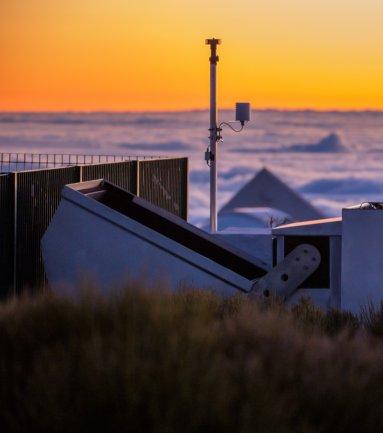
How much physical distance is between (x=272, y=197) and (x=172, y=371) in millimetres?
30718

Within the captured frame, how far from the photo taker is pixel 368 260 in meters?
16.2

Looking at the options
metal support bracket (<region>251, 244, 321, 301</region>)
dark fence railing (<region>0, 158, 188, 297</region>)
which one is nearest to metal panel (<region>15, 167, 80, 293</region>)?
dark fence railing (<region>0, 158, 188, 297</region>)

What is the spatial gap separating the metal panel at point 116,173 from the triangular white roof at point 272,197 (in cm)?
1329

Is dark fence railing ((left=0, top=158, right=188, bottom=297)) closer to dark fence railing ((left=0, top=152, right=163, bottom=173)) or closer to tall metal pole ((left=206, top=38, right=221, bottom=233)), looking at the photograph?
dark fence railing ((left=0, top=152, right=163, bottom=173))

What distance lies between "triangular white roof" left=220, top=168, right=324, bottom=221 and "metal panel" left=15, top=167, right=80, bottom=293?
1825 cm

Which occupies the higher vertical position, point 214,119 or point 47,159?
point 214,119

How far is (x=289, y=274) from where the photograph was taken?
15.5 metres

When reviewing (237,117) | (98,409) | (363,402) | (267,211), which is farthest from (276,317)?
(267,211)

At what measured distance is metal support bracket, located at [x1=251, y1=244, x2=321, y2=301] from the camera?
15.4 m

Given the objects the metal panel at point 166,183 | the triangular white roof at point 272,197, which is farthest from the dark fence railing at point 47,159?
the triangular white roof at point 272,197

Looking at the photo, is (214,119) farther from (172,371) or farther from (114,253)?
(172,371)

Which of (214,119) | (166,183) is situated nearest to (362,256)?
(214,119)

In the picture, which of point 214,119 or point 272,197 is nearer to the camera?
point 214,119

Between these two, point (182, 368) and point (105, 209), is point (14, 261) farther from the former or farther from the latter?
point (182, 368)
